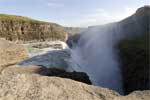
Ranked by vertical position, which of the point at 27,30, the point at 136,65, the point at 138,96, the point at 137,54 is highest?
the point at 138,96

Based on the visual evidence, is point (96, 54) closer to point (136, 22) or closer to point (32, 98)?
point (136, 22)

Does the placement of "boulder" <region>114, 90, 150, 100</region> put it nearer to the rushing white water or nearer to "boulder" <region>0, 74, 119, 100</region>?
"boulder" <region>0, 74, 119, 100</region>

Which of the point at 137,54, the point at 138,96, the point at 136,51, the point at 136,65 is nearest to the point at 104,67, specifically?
the point at 136,51

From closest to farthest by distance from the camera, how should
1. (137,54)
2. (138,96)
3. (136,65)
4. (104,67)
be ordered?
(138,96)
(136,65)
(137,54)
(104,67)

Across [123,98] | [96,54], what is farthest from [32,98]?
[96,54]

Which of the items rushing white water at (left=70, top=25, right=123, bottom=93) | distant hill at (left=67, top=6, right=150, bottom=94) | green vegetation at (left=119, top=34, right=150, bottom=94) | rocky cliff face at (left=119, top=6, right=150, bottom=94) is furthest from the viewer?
rushing white water at (left=70, top=25, right=123, bottom=93)

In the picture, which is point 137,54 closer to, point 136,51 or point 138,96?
point 136,51

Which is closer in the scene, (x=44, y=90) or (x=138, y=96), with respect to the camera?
(x=44, y=90)

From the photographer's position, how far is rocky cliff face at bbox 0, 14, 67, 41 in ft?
338

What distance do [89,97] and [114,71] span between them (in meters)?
38.7

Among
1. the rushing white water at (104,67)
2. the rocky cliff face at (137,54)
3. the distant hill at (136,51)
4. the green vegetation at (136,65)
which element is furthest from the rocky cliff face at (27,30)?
the green vegetation at (136,65)

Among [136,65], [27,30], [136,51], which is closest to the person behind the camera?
[136,65]

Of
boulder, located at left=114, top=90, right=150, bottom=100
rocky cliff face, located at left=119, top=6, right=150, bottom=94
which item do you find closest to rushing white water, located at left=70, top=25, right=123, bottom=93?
rocky cliff face, located at left=119, top=6, right=150, bottom=94

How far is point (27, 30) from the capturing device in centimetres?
11200
